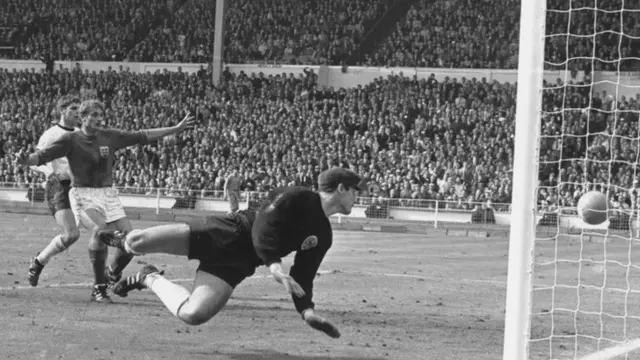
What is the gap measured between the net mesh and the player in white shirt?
205 inches

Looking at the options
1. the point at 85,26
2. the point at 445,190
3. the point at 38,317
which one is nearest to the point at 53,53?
the point at 85,26

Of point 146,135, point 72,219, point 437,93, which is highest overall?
point 437,93

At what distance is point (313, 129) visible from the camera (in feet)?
121

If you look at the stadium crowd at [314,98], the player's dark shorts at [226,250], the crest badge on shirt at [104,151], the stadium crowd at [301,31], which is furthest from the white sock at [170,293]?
the stadium crowd at [301,31]

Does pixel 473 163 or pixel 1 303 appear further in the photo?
pixel 473 163

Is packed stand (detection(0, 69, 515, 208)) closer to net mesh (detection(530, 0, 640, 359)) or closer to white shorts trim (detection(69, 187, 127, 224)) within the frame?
net mesh (detection(530, 0, 640, 359))

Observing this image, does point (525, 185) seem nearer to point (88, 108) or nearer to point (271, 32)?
point (88, 108)

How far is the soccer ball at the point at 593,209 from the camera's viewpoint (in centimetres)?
1177

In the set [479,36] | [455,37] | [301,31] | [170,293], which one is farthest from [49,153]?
[301,31]

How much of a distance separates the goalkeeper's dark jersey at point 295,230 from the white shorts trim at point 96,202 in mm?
4109

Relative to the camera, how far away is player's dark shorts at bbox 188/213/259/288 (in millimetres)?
7734

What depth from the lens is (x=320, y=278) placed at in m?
14.4

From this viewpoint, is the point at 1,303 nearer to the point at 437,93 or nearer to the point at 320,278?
the point at 320,278

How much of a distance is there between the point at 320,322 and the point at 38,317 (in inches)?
156
